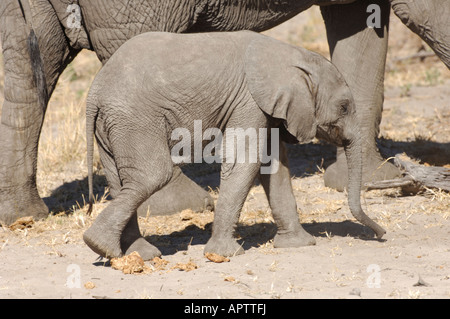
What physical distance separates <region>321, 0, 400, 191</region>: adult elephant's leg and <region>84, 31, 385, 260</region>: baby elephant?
1.49m

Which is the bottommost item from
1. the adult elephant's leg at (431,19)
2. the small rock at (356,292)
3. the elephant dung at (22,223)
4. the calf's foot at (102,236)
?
the elephant dung at (22,223)

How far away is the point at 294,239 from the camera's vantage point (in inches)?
195

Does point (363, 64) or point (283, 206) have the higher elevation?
point (363, 64)

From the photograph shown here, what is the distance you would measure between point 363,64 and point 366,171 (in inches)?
33.4

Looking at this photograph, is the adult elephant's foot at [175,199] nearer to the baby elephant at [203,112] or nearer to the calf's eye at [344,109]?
the baby elephant at [203,112]

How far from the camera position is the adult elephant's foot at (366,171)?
6293 millimetres

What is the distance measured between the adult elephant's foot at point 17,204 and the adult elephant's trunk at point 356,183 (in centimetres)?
240

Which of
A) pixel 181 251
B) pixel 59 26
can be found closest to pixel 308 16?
pixel 59 26

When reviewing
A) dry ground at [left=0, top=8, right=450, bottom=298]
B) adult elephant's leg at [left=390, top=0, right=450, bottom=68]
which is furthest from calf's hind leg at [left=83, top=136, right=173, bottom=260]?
adult elephant's leg at [left=390, top=0, right=450, bottom=68]

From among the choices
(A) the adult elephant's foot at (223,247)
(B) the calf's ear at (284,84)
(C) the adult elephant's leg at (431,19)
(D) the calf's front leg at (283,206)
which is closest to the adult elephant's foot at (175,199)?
(D) the calf's front leg at (283,206)

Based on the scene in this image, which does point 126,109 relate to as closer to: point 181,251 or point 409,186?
point 181,251

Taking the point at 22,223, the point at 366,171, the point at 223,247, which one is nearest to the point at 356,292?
the point at 223,247

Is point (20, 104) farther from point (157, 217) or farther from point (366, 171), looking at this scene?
point (366, 171)

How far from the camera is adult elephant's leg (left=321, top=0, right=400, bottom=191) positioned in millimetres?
6301
